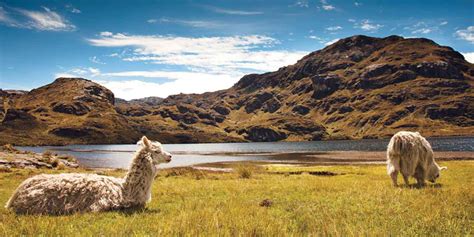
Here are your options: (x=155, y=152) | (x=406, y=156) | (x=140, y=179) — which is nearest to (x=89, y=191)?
(x=140, y=179)

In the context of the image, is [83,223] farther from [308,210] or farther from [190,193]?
[190,193]

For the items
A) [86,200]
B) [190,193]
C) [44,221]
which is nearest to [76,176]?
[86,200]

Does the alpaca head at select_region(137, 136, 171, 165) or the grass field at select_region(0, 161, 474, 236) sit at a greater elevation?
the alpaca head at select_region(137, 136, 171, 165)

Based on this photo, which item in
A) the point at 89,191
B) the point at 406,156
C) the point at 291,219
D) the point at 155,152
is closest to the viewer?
the point at 291,219

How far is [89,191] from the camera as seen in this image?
38.5 ft

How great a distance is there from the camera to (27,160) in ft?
134

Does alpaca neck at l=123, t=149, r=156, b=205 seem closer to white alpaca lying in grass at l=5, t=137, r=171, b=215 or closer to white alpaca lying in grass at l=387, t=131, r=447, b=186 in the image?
white alpaca lying in grass at l=5, t=137, r=171, b=215

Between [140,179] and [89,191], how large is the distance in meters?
1.64

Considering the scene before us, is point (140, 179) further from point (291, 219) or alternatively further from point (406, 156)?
point (406, 156)

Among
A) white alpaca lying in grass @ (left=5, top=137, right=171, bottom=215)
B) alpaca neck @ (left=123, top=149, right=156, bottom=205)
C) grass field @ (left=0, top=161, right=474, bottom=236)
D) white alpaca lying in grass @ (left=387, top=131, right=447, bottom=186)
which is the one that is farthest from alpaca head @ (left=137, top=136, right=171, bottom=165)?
white alpaca lying in grass @ (left=387, top=131, right=447, bottom=186)

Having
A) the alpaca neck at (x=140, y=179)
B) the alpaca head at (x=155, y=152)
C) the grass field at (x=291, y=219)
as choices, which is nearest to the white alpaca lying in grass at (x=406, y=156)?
the grass field at (x=291, y=219)

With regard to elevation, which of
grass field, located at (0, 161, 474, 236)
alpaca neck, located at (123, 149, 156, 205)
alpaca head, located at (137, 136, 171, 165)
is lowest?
grass field, located at (0, 161, 474, 236)

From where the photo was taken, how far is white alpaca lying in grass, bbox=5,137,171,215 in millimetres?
11242

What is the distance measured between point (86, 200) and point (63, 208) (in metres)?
0.69
